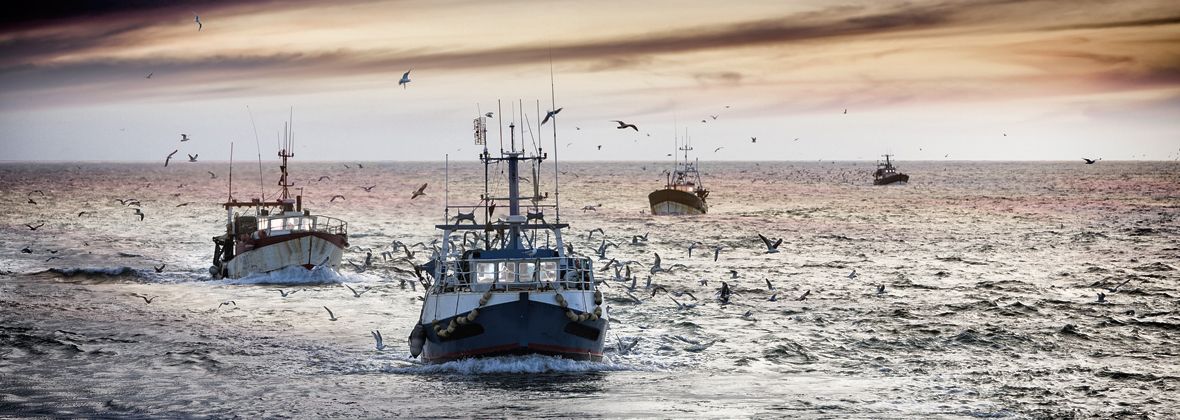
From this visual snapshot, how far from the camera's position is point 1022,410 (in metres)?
22.8

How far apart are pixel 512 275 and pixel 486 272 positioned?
66 centimetres

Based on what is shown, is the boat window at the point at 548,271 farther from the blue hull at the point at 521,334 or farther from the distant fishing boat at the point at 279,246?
the distant fishing boat at the point at 279,246

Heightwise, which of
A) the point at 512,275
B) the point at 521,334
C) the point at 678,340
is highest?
the point at 512,275

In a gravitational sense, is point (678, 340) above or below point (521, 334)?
below

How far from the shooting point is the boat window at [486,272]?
27.3 metres

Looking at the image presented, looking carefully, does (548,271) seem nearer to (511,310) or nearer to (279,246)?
(511,310)

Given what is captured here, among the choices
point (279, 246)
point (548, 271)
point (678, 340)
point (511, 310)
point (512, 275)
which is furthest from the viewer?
point (279, 246)

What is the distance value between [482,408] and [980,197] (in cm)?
13728

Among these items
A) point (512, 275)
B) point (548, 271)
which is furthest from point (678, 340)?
point (512, 275)

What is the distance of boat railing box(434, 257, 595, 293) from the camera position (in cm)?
2706

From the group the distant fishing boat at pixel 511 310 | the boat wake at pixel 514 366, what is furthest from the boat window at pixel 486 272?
the boat wake at pixel 514 366

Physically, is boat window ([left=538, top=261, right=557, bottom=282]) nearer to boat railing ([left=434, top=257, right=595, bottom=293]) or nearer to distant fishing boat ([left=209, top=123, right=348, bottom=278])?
boat railing ([left=434, top=257, right=595, bottom=293])

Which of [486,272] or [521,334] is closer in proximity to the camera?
[521,334]

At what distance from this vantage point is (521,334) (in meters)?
25.8
